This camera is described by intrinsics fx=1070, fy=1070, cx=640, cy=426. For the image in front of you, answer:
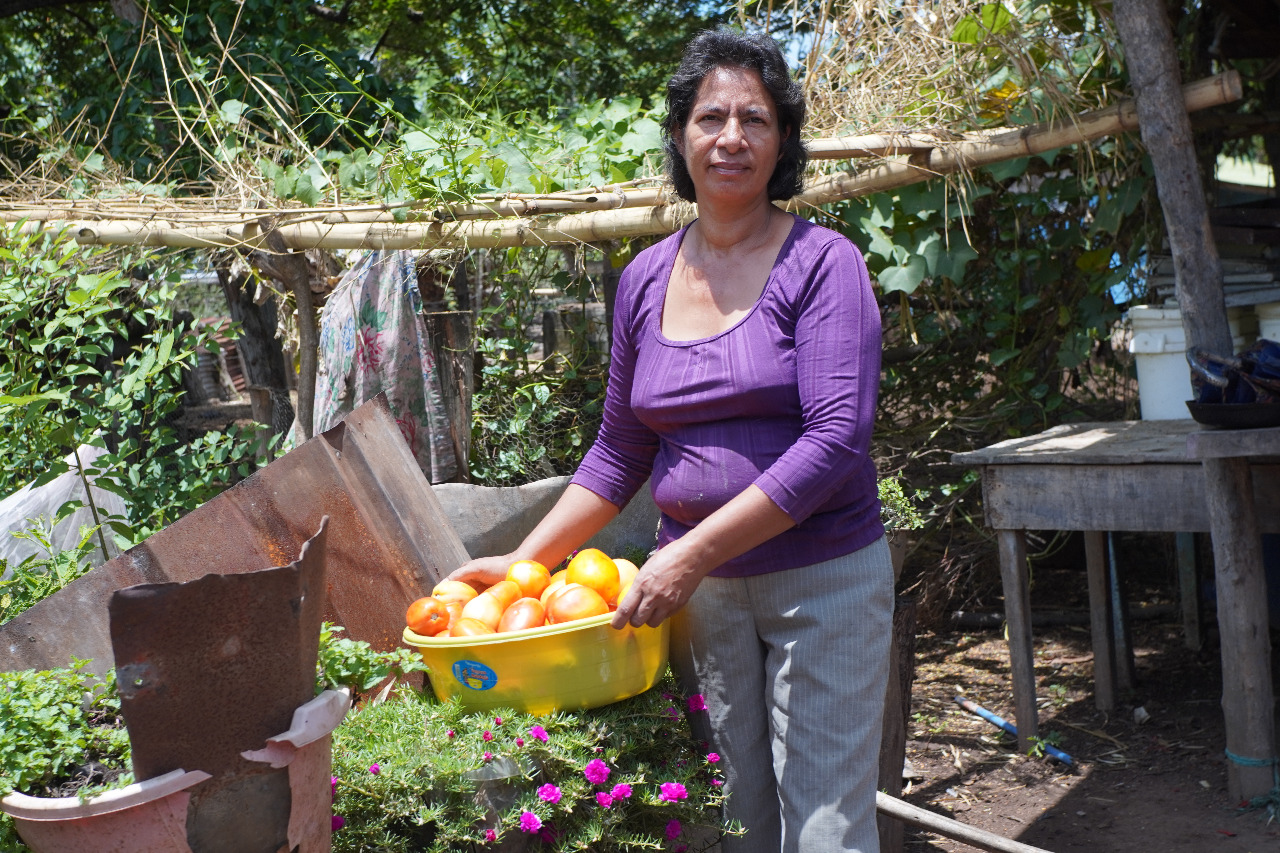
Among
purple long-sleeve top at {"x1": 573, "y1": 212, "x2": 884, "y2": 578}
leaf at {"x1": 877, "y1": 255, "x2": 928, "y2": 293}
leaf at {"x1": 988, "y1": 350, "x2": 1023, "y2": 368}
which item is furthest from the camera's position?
leaf at {"x1": 988, "y1": 350, "x2": 1023, "y2": 368}

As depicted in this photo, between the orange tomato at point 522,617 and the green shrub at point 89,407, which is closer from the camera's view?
the orange tomato at point 522,617

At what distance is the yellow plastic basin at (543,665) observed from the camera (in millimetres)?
1825

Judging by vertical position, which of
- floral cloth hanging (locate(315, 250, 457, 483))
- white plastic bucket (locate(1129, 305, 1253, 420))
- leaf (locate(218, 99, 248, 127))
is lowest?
white plastic bucket (locate(1129, 305, 1253, 420))

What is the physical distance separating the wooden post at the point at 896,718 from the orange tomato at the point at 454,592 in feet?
4.03

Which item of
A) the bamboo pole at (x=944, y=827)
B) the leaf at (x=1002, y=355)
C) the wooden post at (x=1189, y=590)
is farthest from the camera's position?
the leaf at (x=1002, y=355)

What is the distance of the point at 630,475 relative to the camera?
7.13ft

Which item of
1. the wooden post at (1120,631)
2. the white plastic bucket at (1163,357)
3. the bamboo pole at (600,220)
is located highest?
the bamboo pole at (600,220)

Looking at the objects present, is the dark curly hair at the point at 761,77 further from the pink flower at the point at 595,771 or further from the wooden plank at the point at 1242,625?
the wooden plank at the point at 1242,625

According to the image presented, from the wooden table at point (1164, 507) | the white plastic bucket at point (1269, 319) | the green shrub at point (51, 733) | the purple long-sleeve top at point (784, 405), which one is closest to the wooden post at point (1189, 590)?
the wooden table at point (1164, 507)

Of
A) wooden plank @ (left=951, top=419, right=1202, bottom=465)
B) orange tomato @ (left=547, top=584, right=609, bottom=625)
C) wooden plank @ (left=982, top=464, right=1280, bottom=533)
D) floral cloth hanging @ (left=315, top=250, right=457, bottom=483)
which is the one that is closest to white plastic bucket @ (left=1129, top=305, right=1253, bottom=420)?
wooden plank @ (left=951, top=419, right=1202, bottom=465)

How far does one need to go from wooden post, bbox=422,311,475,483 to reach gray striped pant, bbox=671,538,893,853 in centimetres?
192

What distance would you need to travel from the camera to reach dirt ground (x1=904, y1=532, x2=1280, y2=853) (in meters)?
3.11

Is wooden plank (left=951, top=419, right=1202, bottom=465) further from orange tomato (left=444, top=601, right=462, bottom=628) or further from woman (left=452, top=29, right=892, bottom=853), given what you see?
orange tomato (left=444, top=601, right=462, bottom=628)

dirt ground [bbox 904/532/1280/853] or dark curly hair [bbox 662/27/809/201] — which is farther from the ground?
dark curly hair [bbox 662/27/809/201]
